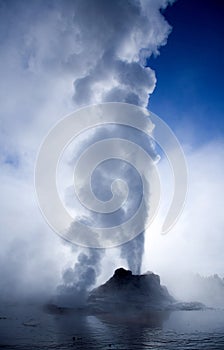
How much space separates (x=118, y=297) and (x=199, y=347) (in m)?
68.6

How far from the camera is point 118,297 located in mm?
101875

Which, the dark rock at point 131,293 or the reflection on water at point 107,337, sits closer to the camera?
the reflection on water at point 107,337

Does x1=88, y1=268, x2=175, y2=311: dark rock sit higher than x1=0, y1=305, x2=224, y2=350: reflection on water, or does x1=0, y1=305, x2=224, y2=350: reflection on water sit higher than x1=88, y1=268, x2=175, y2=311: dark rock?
x1=88, y1=268, x2=175, y2=311: dark rock

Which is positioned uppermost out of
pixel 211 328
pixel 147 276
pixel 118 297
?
pixel 147 276

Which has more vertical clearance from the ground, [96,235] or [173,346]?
[96,235]

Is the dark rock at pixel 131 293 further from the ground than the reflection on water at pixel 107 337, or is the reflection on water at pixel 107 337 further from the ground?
the dark rock at pixel 131 293

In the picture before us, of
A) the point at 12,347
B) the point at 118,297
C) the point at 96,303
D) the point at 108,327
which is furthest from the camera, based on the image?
the point at 118,297

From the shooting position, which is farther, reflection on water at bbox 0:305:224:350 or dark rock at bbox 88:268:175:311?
dark rock at bbox 88:268:175:311

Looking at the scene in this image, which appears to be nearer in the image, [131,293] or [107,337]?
[107,337]

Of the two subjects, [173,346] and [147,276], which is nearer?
[173,346]

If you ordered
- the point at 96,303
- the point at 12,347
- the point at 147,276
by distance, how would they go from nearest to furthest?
the point at 12,347 < the point at 96,303 < the point at 147,276

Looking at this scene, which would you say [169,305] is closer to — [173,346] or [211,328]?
[211,328]

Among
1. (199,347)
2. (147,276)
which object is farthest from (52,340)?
(147,276)

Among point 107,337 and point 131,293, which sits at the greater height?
point 131,293
